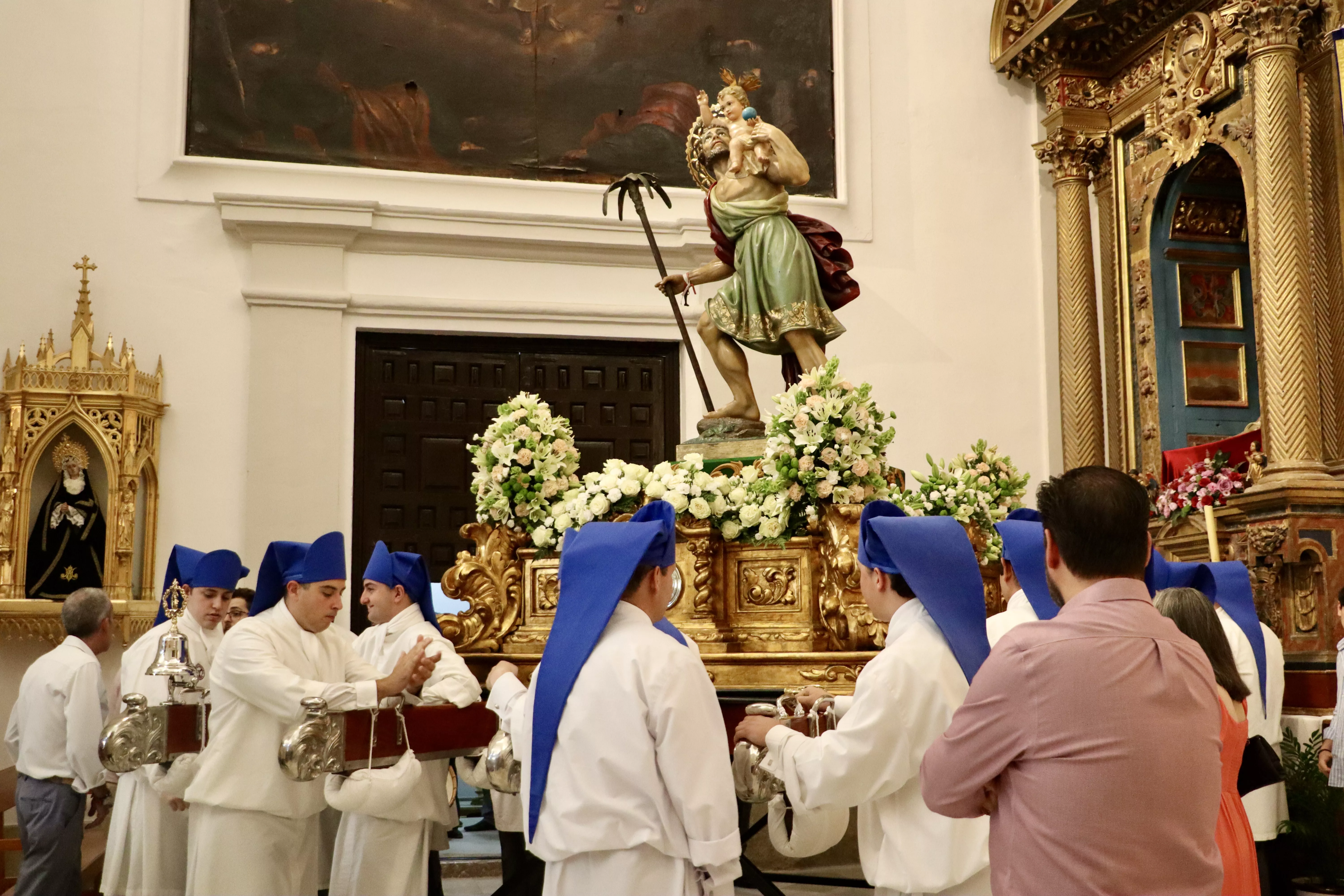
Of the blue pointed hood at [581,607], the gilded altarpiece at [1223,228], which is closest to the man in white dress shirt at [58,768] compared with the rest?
the blue pointed hood at [581,607]

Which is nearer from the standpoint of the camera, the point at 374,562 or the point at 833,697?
the point at 833,697

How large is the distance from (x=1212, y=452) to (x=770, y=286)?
4.07 m

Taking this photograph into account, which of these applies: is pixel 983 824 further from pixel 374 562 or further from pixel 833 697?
pixel 374 562

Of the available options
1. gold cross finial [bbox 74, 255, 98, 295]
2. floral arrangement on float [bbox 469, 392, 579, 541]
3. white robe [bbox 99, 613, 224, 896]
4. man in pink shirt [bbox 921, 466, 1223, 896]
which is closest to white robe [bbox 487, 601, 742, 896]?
man in pink shirt [bbox 921, 466, 1223, 896]

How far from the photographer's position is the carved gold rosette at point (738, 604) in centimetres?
634

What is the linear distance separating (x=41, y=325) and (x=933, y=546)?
817cm

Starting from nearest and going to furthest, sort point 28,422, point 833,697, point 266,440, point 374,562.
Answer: point 833,697, point 374,562, point 28,422, point 266,440

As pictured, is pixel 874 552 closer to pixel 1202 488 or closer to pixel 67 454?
pixel 1202 488

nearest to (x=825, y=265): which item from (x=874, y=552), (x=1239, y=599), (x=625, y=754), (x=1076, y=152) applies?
(x=1239, y=599)

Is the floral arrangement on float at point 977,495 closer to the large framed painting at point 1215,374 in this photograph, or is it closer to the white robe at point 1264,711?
the white robe at point 1264,711

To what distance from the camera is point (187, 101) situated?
32.5 ft

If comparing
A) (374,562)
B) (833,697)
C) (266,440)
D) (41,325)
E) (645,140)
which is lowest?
(833,697)

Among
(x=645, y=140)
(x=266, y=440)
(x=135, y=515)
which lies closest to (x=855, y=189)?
(x=645, y=140)

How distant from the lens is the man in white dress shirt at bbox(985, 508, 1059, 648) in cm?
378
